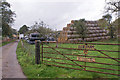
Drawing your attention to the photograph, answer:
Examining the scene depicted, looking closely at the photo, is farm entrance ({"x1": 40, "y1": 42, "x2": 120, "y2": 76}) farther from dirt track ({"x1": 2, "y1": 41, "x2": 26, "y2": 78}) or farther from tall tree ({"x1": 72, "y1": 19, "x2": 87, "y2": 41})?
tall tree ({"x1": 72, "y1": 19, "x2": 87, "y2": 41})

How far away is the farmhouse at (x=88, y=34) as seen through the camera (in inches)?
1053

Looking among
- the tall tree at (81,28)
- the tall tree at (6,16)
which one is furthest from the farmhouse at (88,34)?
the tall tree at (6,16)

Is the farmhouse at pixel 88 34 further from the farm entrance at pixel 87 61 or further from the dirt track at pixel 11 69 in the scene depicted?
the farm entrance at pixel 87 61

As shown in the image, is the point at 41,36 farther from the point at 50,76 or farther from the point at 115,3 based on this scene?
the point at 50,76

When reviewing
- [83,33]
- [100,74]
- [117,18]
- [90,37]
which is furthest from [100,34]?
[100,74]

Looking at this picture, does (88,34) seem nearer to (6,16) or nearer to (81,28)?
(81,28)

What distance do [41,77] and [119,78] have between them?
3048 mm

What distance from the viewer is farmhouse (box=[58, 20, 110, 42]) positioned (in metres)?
26.8

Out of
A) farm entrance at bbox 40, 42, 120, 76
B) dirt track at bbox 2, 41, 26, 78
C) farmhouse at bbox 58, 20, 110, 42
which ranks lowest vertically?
dirt track at bbox 2, 41, 26, 78

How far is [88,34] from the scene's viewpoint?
3005cm

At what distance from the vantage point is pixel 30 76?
4.75m

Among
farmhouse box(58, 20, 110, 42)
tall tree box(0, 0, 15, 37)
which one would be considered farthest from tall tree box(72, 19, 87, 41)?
tall tree box(0, 0, 15, 37)

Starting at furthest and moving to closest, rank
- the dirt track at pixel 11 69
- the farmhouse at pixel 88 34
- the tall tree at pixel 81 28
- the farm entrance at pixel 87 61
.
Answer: the farmhouse at pixel 88 34
the tall tree at pixel 81 28
the dirt track at pixel 11 69
the farm entrance at pixel 87 61

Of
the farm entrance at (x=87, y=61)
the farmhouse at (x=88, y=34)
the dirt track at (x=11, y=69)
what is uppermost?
the farmhouse at (x=88, y=34)
